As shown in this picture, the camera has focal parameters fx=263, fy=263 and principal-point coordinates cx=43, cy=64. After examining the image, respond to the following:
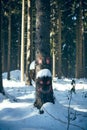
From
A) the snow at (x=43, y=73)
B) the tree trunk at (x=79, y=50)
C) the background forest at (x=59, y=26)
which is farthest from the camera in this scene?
the background forest at (x=59, y=26)

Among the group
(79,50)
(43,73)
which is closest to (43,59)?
(43,73)

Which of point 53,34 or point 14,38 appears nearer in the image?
point 53,34

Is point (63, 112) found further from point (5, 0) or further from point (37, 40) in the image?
point (5, 0)

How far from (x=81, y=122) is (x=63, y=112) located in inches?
28.4

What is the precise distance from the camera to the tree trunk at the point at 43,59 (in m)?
8.75

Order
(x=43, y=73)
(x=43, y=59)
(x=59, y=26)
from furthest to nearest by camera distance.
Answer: (x=59, y=26), (x=43, y=59), (x=43, y=73)

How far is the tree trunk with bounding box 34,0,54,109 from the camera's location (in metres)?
8.75

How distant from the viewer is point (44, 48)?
9.01 m

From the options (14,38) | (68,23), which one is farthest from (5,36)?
(68,23)

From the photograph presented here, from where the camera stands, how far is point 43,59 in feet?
29.3

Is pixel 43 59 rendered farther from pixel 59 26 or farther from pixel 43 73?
pixel 59 26

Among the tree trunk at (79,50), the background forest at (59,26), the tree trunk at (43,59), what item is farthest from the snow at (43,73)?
the tree trunk at (79,50)

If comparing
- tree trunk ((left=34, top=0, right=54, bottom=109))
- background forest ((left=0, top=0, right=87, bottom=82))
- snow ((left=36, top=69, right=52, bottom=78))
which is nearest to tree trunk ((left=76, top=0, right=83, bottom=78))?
background forest ((left=0, top=0, right=87, bottom=82))

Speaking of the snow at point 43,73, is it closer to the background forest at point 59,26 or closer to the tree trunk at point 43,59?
the tree trunk at point 43,59
